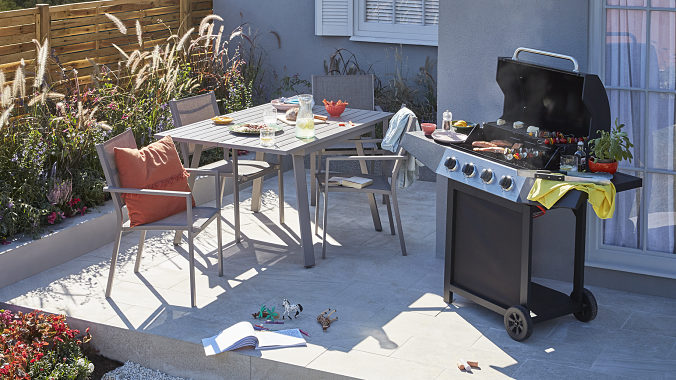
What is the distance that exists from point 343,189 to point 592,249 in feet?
5.71

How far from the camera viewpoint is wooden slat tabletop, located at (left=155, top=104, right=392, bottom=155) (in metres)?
5.79

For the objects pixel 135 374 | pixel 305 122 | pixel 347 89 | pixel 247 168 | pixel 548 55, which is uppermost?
pixel 548 55

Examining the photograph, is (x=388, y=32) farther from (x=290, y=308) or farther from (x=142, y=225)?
(x=290, y=308)

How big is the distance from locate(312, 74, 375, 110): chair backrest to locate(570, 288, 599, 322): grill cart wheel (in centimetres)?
306

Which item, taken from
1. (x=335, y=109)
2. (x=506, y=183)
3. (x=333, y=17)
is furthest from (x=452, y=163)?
(x=333, y=17)

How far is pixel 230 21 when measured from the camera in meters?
9.95

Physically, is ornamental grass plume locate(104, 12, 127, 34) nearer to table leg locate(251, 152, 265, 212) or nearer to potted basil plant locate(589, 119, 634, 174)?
table leg locate(251, 152, 265, 212)

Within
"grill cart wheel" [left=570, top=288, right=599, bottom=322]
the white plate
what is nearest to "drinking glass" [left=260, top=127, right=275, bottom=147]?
the white plate

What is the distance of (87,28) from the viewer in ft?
26.9

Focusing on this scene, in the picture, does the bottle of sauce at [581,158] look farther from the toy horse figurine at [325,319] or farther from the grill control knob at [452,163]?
the toy horse figurine at [325,319]

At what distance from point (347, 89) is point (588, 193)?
137 inches

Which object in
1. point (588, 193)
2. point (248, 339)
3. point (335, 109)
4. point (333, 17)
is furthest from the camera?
point (333, 17)

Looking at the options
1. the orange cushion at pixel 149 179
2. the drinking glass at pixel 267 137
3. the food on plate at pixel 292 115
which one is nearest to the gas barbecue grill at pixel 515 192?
the drinking glass at pixel 267 137

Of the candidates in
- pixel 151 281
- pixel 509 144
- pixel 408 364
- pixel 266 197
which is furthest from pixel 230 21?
pixel 408 364
